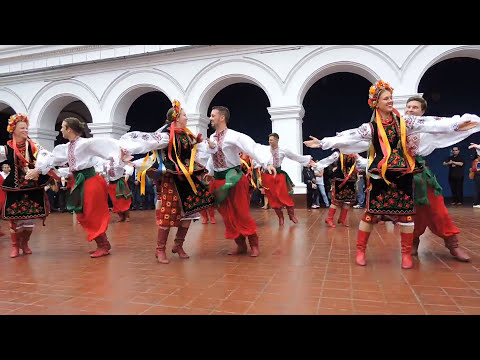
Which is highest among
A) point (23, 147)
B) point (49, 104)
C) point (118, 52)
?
point (118, 52)

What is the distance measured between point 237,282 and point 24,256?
321 centimetres

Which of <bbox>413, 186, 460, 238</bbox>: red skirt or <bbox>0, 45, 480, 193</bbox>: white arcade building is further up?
<bbox>0, 45, 480, 193</bbox>: white arcade building

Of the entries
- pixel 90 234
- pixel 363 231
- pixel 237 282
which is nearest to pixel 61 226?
pixel 90 234

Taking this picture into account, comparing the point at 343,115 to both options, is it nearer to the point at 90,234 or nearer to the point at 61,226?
the point at 61,226

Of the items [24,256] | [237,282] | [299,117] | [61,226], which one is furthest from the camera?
[299,117]

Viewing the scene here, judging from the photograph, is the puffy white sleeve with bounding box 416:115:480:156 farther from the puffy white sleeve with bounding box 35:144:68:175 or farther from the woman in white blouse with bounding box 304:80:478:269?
the puffy white sleeve with bounding box 35:144:68:175

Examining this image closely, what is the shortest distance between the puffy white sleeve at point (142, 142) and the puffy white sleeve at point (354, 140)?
5.82 feet

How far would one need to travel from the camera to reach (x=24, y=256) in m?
4.67

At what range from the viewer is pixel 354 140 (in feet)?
11.9

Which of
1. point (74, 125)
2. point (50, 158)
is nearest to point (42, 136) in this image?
point (50, 158)

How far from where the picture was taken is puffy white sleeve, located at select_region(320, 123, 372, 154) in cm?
358

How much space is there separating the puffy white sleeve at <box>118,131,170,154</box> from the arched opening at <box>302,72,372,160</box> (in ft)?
33.2

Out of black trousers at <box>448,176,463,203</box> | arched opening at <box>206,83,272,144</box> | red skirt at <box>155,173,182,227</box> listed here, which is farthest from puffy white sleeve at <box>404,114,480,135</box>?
arched opening at <box>206,83,272,144</box>

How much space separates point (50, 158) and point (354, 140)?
3645 millimetres
